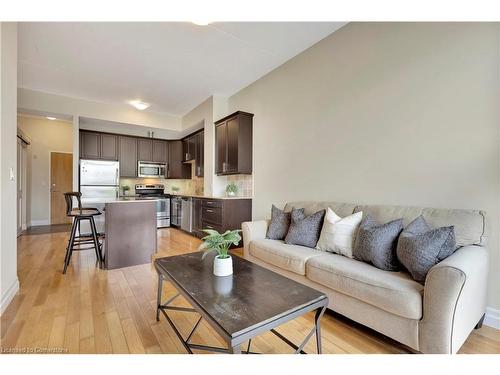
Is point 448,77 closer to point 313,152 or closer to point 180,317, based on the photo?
point 313,152

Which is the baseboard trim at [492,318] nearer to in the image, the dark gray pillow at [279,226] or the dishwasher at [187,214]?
the dark gray pillow at [279,226]

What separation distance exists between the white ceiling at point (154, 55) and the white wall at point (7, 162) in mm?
746

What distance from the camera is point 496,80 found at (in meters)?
1.69

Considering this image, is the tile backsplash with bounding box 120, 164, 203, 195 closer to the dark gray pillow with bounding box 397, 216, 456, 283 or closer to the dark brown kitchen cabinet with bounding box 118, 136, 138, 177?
the dark brown kitchen cabinet with bounding box 118, 136, 138, 177

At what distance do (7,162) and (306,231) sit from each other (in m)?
2.81

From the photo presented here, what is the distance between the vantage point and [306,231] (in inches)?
95.7

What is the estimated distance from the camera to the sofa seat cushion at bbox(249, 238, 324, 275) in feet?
6.80

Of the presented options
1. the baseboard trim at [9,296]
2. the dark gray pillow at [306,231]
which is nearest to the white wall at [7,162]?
the baseboard trim at [9,296]

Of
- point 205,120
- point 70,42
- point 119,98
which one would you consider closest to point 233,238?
point 70,42

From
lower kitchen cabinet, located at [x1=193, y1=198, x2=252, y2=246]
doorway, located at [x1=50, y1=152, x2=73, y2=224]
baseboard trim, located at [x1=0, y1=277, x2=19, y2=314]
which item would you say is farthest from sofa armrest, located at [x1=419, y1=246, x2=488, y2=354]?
doorway, located at [x1=50, y1=152, x2=73, y2=224]

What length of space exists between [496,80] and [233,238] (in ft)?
7.12

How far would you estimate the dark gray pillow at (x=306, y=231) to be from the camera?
2400 mm

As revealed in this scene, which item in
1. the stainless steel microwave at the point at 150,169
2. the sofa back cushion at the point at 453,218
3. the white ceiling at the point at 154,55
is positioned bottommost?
the sofa back cushion at the point at 453,218

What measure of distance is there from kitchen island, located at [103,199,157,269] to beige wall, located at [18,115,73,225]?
4557 millimetres
